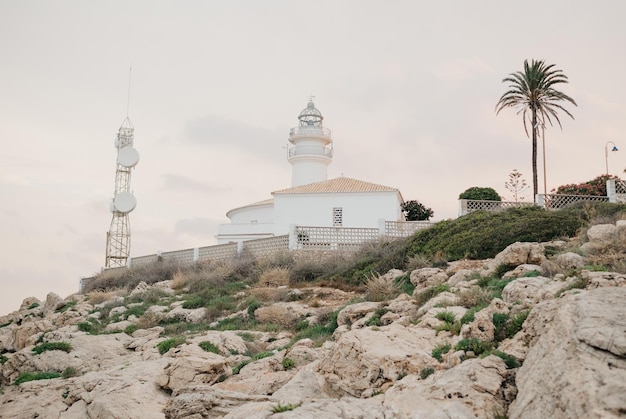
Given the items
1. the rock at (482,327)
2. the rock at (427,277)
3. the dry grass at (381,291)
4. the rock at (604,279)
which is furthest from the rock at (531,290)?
the dry grass at (381,291)

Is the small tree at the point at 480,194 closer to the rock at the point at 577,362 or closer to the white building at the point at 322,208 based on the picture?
the white building at the point at 322,208

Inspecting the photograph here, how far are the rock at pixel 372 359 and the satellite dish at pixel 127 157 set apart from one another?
2964 cm

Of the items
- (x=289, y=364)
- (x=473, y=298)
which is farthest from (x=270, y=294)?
(x=473, y=298)

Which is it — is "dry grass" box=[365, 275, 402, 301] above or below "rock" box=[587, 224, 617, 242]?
below

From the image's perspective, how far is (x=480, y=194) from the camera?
25.8 m

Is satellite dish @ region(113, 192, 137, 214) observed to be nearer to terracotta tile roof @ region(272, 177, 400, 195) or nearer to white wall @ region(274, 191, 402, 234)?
terracotta tile roof @ region(272, 177, 400, 195)

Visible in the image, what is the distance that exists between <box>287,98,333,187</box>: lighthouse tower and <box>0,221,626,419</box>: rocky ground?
20619mm

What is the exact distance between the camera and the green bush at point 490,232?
17.4 metres

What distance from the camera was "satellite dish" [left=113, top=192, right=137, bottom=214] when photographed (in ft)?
117

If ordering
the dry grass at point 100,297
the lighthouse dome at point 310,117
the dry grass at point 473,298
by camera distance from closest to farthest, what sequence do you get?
1. the dry grass at point 473,298
2. the dry grass at point 100,297
3. the lighthouse dome at point 310,117

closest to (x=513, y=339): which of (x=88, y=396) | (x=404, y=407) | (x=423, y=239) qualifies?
(x=404, y=407)

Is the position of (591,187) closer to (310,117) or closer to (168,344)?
(310,117)

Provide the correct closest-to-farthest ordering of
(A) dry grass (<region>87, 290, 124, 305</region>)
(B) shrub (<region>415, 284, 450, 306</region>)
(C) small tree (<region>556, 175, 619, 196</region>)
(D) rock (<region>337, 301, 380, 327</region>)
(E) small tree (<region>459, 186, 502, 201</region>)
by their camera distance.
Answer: (B) shrub (<region>415, 284, 450, 306</region>), (D) rock (<region>337, 301, 380, 327</region>), (A) dry grass (<region>87, 290, 124, 305</region>), (E) small tree (<region>459, 186, 502, 201</region>), (C) small tree (<region>556, 175, 619, 196</region>)

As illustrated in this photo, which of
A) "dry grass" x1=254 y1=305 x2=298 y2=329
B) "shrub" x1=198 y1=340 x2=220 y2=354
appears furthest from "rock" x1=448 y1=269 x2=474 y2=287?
"shrub" x1=198 y1=340 x2=220 y2=354
